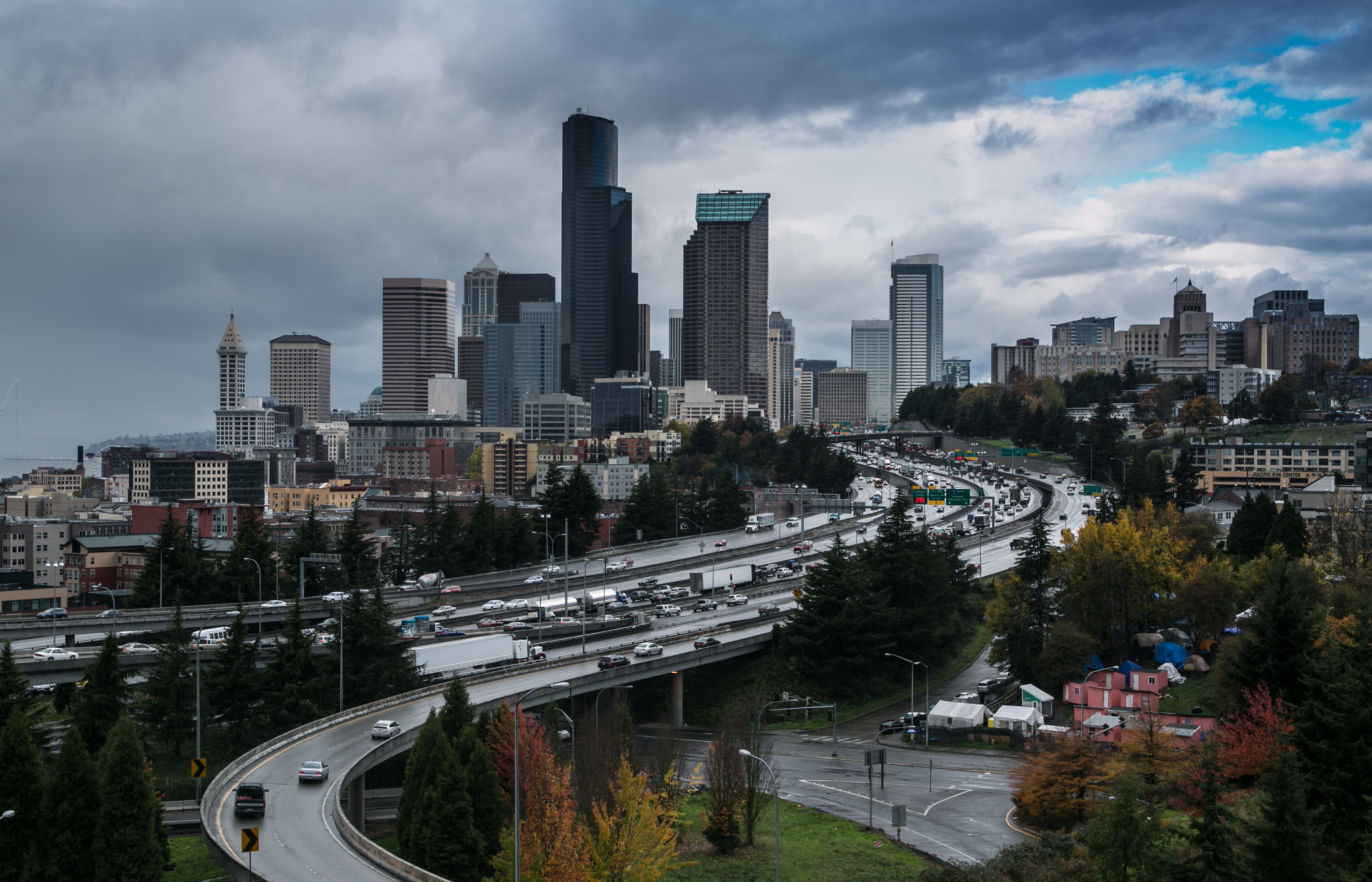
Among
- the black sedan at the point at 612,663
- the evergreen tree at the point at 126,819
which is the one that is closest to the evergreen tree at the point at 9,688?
the evergreen tree at the point at 126,819

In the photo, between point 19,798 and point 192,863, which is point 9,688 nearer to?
point 19,798

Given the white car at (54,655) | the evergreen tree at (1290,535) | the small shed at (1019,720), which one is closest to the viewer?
the white car at (54,655)

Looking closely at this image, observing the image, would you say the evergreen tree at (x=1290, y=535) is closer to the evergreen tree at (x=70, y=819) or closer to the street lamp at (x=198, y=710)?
the street lamp at (x=198, y=710)

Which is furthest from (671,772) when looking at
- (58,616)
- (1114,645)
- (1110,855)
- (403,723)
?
(58,616)

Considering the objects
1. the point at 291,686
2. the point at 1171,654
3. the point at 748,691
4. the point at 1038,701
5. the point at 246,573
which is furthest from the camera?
the point at 246,573

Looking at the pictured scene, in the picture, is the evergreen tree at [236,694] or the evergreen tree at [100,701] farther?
the evergreen tree at [236,694]

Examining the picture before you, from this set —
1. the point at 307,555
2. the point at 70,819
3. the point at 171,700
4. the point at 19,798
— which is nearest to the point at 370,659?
the point at 171,700

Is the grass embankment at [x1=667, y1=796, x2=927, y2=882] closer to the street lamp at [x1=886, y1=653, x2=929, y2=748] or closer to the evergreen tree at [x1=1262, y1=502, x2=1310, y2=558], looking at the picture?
the street lamp at [x1=886, y1=653, x2=929, y2=748]
